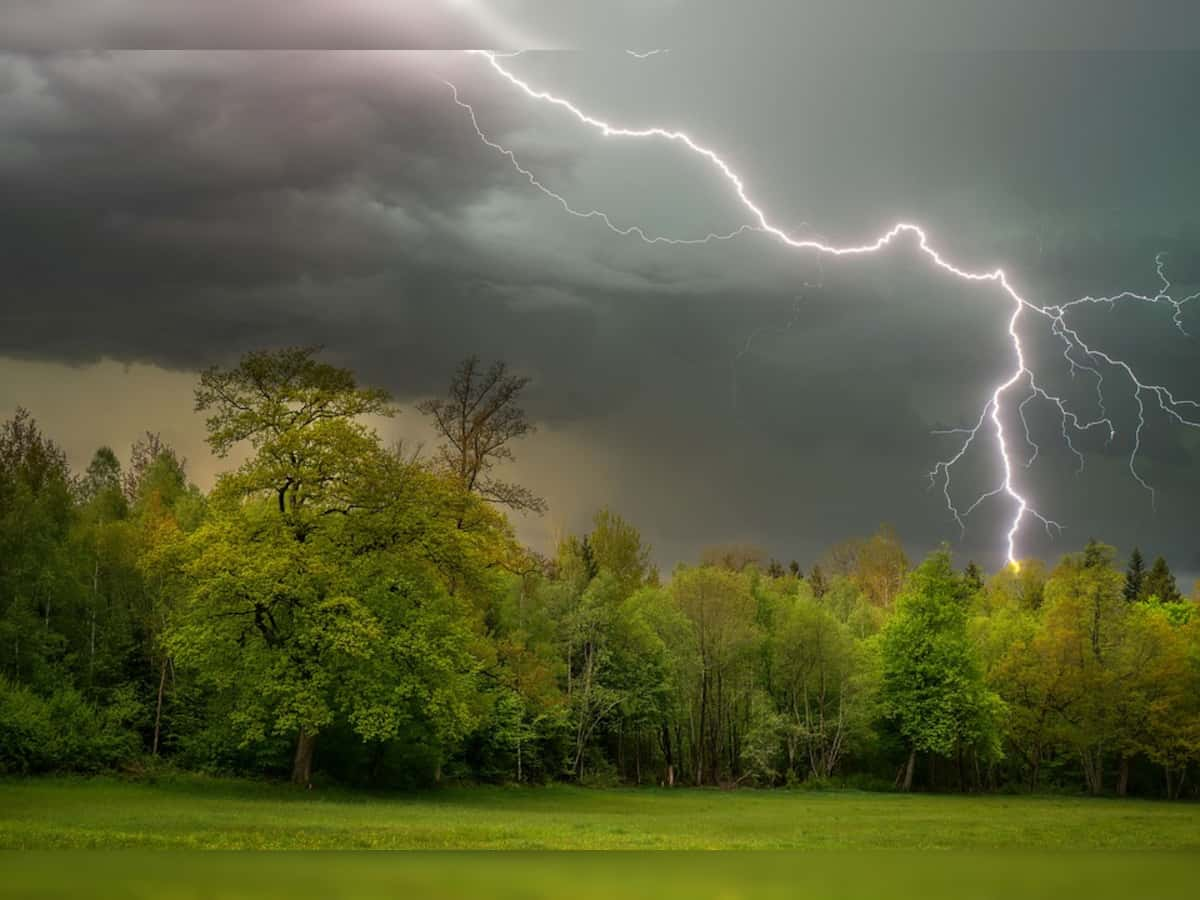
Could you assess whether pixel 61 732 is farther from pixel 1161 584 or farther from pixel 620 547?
pixel 1161 584

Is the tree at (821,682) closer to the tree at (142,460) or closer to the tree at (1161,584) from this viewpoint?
the tree at (142,460)

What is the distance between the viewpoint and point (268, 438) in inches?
1072

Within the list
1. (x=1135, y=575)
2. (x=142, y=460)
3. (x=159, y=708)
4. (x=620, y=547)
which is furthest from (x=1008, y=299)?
(x=1135, y=575)

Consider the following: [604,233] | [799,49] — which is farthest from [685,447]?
[799,49]

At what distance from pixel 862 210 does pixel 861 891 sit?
69.4ft

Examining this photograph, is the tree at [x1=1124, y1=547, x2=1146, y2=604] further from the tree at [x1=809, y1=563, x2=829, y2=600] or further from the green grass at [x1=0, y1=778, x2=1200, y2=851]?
the green grass at [x1=0, y1=778, x2=1200, y2=851]

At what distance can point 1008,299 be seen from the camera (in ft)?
105

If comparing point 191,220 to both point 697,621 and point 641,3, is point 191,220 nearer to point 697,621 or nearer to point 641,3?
point 641,3

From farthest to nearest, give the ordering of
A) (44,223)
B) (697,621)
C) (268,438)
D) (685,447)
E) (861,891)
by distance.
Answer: (697,621) < (685,447) < (44,223) < (268,438) < (861,891)

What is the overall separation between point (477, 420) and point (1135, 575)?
64.1 meters

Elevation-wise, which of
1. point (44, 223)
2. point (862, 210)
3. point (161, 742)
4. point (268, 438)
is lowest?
point (161, 742)

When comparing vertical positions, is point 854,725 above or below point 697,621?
below

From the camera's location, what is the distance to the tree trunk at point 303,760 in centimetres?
2747

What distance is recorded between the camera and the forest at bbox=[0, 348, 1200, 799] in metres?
26.5
